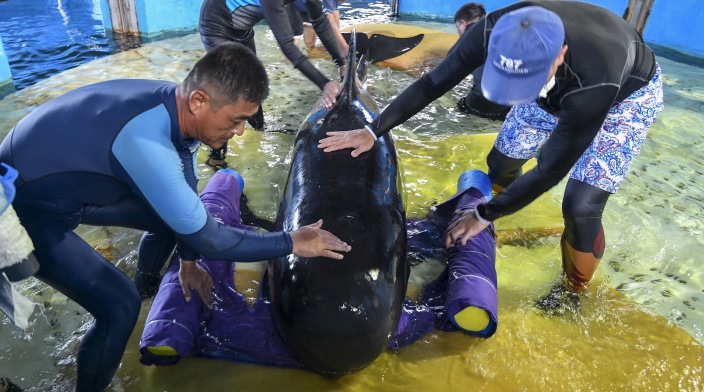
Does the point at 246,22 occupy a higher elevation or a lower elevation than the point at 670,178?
higher

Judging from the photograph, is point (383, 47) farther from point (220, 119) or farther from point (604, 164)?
point (220, 119)

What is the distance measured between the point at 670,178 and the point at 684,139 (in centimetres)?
128

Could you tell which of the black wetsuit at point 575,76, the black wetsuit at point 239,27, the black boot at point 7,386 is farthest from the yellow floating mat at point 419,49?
the black boot at point 7,386

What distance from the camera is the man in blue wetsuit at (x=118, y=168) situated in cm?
209

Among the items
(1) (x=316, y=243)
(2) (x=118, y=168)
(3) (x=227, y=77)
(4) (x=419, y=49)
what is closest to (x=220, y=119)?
(3) (x=227, y=77)

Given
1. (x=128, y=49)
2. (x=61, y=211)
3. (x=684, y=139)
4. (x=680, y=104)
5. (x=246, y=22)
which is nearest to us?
(x=61, y=211)

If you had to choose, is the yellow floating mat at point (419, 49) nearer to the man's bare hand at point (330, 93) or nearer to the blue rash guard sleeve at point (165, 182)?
the man's bare hand at point (330, 93)

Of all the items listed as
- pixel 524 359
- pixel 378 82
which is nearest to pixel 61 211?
pixel 524 359

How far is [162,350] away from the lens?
8.68 ft

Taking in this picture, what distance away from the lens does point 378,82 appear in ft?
25.6

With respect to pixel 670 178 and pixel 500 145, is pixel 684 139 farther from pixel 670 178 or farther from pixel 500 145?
pixel 500 145

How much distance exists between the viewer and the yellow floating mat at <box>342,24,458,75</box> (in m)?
8.45

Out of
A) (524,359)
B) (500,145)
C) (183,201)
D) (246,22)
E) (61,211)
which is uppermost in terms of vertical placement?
(246,22)

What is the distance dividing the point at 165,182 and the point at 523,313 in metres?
2.54
